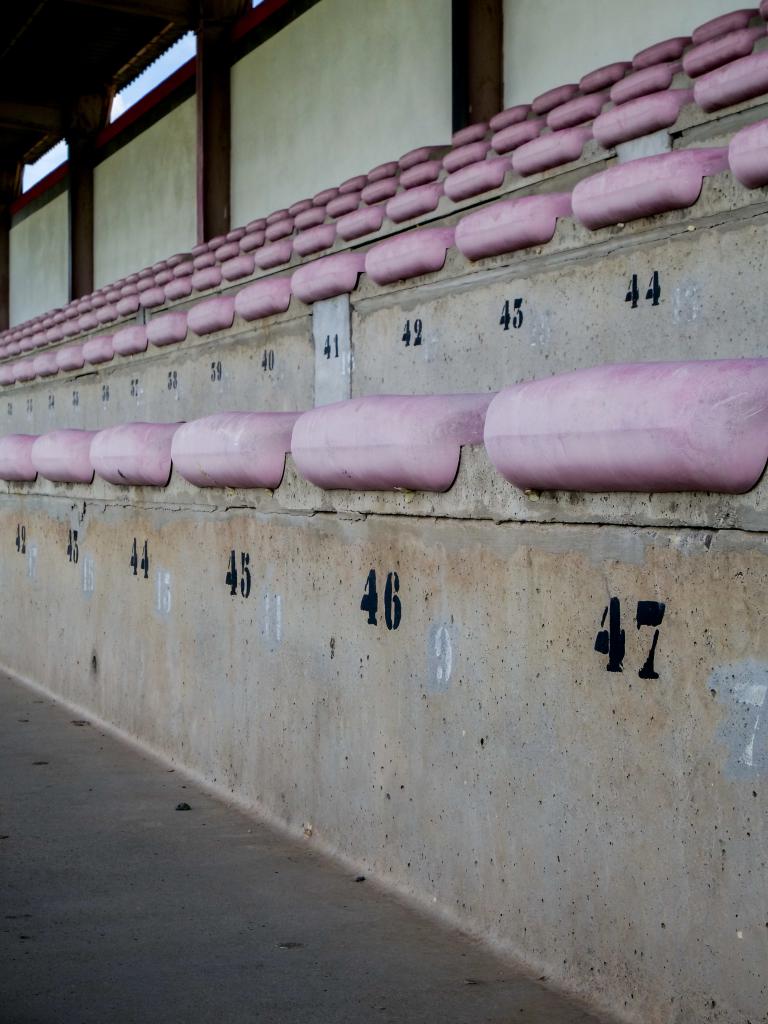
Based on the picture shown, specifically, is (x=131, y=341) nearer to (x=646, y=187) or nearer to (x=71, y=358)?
(x=71, y=358)

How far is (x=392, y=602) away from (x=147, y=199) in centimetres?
1442

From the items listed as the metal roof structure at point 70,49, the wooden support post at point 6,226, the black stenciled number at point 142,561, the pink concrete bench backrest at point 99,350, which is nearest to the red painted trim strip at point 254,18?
the metal roof structure at point 70,49

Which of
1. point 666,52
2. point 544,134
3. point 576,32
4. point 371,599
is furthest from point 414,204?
point 371,599

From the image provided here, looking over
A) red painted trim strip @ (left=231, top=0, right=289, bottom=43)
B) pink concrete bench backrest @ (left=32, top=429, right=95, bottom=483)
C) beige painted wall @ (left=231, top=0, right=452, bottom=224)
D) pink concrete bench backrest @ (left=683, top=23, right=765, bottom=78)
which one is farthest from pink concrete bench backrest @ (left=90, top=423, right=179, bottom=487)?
red painted trim strip @ (left=231, top=0, right=289, bottom=43)

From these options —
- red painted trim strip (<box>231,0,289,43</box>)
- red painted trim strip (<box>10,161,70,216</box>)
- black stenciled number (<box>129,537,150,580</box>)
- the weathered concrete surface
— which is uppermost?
red painted trim strip (<box>10,161,70,216</box>)

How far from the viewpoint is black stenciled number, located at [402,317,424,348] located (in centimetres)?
401

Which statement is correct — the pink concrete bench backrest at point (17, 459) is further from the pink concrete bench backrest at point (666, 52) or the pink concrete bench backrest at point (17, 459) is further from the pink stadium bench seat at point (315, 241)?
the pink concrete bench backrest at point (666, 52)

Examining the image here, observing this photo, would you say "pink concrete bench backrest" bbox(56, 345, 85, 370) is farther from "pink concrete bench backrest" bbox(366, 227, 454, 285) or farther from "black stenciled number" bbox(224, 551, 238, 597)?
"black stenciled number" bbox(224, 551, 238, 597)

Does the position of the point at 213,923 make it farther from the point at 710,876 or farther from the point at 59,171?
the point at 59,171

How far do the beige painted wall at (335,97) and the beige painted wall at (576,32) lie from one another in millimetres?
886

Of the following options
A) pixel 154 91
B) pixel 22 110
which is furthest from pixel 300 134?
pixel 22 110

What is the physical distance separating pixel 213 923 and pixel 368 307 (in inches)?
108

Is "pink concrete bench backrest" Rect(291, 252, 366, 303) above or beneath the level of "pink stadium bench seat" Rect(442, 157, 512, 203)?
beneath

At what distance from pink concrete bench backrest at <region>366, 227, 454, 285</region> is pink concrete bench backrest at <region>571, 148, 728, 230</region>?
0.71 meters
